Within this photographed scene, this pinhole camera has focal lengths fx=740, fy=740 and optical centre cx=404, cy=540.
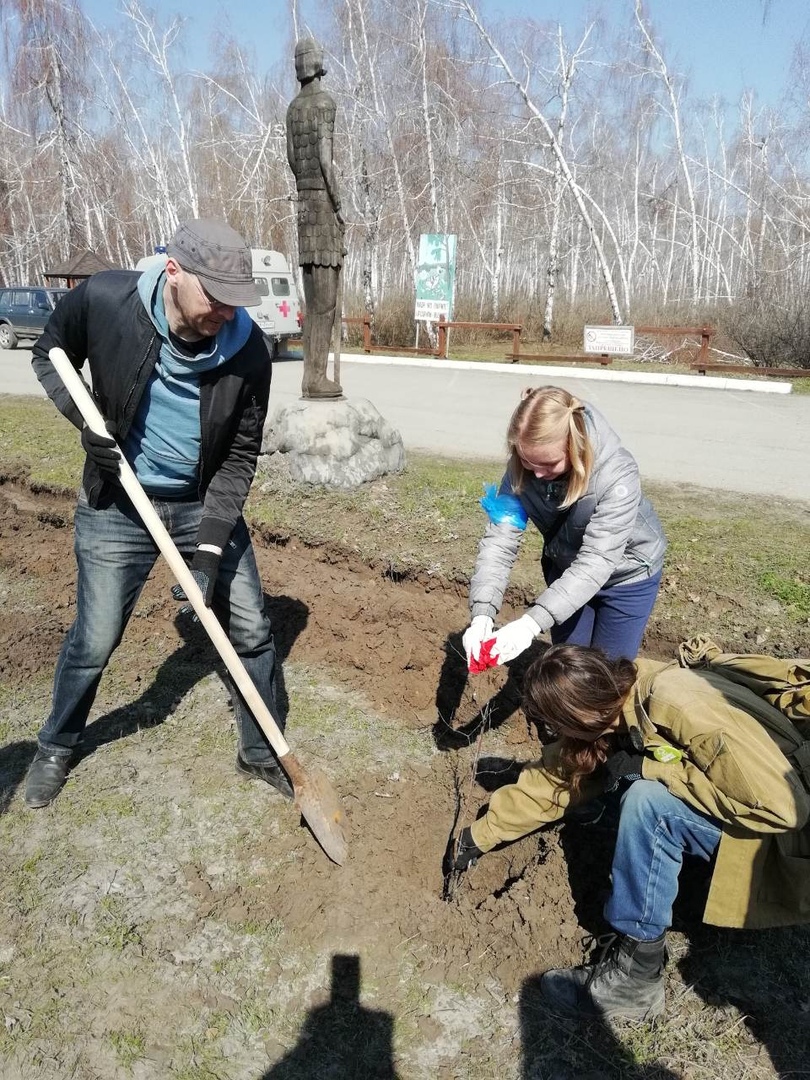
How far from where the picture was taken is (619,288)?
30438mm

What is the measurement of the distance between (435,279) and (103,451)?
15844 mm

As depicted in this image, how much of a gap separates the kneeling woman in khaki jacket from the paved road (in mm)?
4814

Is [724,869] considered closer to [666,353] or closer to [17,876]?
[17,876]

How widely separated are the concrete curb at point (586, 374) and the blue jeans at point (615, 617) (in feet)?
37.7

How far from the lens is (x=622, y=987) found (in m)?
2.15

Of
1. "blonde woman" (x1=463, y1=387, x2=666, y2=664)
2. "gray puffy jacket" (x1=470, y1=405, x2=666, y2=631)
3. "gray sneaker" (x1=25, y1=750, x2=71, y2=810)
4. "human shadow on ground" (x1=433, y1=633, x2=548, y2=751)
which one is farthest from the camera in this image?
"human shadow on ground" (x1=433, y1=633, x2=548, y2=751)

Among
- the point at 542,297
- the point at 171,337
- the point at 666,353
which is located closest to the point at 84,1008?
the point at 171,337

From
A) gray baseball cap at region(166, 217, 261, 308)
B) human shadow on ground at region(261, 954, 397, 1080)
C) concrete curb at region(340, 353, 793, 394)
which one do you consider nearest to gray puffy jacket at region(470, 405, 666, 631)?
gray baseball cap at region(166, 217, 261, 308)

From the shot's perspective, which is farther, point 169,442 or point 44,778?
point 44,778

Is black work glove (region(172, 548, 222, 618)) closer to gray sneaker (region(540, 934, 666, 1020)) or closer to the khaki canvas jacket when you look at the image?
the khaki canvas jacket

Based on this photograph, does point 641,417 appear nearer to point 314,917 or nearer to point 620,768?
point 620,768

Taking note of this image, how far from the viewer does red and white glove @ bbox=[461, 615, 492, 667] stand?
98.0 inches

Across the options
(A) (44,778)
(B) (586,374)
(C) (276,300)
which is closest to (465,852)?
(A) (44,778)

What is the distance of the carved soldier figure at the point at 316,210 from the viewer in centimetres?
716
